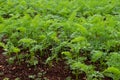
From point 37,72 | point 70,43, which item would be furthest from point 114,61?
point 37,72

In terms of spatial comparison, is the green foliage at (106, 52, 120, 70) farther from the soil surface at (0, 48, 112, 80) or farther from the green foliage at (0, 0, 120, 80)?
the soil surface at (0, 48, 112, 80)

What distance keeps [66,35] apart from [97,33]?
80cm

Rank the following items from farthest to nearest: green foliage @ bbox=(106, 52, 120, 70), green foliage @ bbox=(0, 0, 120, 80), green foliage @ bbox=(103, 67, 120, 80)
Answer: green foliage @ bbox=(0, 0, 120, 80)
green foliage @ bbox=(106, 52, 120, 70)
green foliage @ bbox=(103, 67, 120, 80)

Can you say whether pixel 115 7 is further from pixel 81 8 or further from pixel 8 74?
pixel 8 74

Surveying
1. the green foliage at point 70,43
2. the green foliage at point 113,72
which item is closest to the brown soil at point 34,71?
the green foliage at point 70,43

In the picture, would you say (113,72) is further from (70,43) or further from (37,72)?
(37,72)

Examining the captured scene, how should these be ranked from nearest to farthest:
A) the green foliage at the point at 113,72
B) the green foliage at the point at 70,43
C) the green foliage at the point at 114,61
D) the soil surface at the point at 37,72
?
the green foliage at the point at 113,72, the green foliage at the point at 114,61, the green foliage at the point at 70,43, the soil surface at the point at 37,72

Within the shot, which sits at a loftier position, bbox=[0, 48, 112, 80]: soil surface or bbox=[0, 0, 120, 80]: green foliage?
bbox=[0, 0, 120, 80]: green foliage

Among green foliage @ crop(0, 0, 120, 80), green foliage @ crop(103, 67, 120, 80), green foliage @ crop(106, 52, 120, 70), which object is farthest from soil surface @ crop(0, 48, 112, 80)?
green foliage @ crop(106, 52, 120, 70)

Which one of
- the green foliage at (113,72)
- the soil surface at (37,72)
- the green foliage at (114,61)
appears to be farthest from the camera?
the soil surface at (37,72)

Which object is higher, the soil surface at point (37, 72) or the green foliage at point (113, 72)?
the green foliage at point (113, 72)

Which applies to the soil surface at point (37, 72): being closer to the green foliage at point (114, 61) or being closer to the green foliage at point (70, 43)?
the green foliage at point (70, 43)

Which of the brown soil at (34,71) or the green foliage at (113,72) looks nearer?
the green foliage at (113,72)

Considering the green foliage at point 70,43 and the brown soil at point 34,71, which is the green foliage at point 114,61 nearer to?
the green foliage at point 70,43
